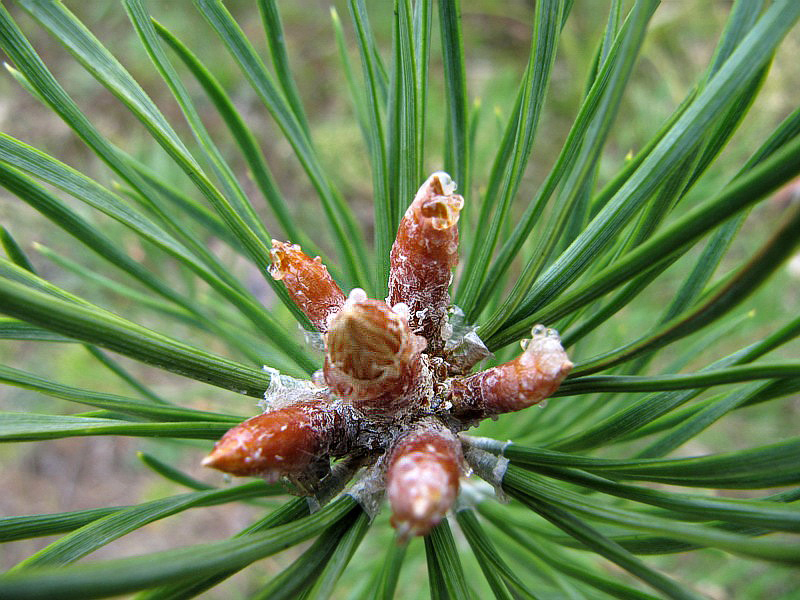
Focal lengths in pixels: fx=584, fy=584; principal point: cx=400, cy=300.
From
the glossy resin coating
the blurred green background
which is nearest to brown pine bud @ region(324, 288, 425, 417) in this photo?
the glossy resin coating

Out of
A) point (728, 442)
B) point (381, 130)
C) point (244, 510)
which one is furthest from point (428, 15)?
point (244, 510)

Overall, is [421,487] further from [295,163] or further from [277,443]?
[295,163]

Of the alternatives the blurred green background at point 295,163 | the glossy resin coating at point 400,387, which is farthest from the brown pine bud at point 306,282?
the blurred green background at point 295,163

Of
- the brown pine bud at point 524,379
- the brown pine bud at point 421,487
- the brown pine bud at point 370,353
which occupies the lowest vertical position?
the brown pine bud at point 421,487

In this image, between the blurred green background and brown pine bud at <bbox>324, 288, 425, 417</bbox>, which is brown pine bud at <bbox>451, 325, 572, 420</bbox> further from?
the blurred green background

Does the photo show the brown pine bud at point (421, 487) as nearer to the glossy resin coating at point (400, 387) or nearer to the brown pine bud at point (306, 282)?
the glossy resin coating at point (400, 387)
